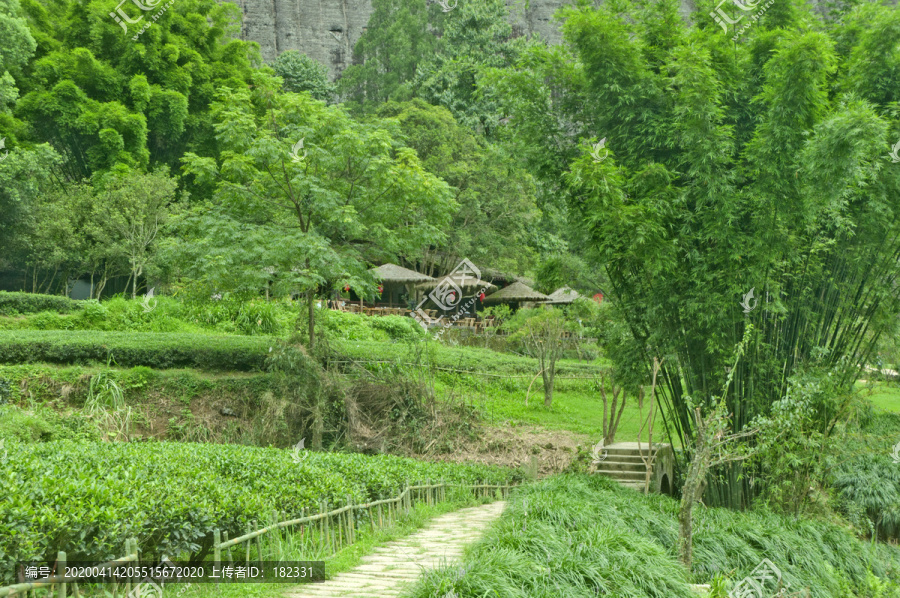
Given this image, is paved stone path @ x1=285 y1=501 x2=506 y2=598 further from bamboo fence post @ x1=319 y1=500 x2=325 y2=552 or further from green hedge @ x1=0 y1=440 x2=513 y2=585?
green hedge @ x1=0 y1=440 x2=513 y2=585

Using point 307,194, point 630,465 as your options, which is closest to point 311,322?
point 307,194

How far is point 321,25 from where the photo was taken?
122 ft

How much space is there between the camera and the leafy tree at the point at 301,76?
101 feet

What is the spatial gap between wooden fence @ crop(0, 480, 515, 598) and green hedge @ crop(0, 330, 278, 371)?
4443mm

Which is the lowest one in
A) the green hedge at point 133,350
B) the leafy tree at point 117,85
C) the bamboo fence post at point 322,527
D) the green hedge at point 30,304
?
the bamboo fence post at point 322,527

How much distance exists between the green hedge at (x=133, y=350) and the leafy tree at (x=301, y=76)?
21065 millimetres

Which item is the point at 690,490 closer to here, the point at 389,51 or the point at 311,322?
the point at 311,322

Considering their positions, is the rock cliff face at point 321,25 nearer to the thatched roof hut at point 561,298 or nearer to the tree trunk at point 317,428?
the thatched roof hut at point 561,298

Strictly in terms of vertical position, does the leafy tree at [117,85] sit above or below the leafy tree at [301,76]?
below

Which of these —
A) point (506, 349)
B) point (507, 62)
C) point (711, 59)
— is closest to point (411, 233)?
point (711, 59)

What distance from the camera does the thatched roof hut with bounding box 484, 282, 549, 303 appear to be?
21475mm

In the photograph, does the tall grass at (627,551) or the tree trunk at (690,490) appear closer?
the tall grass at (627,551)

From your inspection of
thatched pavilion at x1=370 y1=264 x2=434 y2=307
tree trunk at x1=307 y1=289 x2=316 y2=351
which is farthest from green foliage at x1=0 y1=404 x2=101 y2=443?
thatched pavilion at x1=370 y1=264 x2=434 y2=307

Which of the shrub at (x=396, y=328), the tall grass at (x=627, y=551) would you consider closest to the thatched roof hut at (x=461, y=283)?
the shrub at (x=396, y=328)
